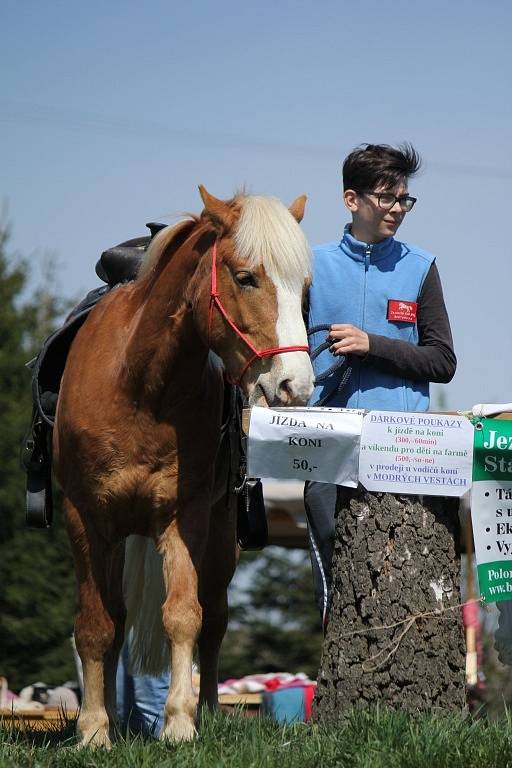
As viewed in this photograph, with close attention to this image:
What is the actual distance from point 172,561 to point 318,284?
1289mm

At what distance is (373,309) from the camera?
5141mm

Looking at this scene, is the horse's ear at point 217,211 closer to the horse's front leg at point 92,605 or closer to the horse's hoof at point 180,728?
the horse's front leg at point 92,605

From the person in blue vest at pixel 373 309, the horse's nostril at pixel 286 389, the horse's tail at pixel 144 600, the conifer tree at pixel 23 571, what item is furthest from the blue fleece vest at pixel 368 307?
the conifer tree at pixel 23 571

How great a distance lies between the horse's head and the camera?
4453mm

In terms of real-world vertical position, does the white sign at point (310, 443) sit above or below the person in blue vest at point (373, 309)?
below

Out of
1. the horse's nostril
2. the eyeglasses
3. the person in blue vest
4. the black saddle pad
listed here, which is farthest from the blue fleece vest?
the black saddle pad

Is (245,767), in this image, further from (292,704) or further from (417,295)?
(292,704)

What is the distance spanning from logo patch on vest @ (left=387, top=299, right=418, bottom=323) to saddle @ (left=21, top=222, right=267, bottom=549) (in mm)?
832

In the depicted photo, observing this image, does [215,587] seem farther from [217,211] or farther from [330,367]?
[217,211]

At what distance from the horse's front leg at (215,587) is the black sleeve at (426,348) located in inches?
51.7

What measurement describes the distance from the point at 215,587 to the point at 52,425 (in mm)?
1188

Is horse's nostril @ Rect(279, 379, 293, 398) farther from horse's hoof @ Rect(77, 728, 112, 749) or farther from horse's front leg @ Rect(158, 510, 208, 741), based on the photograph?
horse's hoof @ Rect(77, 728, 112, 749)

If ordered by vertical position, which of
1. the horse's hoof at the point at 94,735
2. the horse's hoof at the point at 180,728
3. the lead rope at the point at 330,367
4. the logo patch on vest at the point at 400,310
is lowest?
the horse's hoof at the point at 94,735

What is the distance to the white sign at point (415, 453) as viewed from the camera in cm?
465
